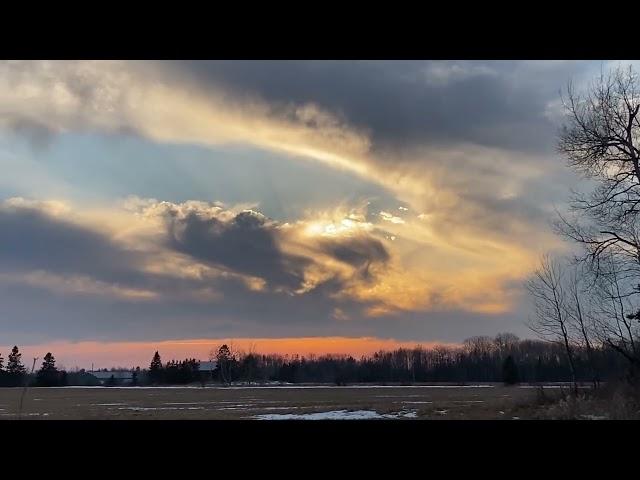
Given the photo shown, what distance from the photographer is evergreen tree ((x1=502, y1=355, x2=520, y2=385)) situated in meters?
31.2

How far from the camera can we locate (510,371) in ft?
104

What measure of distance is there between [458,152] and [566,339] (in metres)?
8.92

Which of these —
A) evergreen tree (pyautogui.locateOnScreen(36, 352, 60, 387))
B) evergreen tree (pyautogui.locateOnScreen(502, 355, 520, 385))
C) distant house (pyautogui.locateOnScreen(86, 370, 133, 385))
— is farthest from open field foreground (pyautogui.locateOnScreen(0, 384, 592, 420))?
distant house (pyautogui.locateOnScreen(86, 370, 133, 385))

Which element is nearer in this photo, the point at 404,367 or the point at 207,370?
the point at 404,367

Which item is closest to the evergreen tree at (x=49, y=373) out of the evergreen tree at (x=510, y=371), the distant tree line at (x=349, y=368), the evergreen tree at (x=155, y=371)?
the distant tree line at (x=349, y=368)

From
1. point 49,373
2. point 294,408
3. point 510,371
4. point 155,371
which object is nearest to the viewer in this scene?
point 294,408

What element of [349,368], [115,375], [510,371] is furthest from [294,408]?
[115,375]

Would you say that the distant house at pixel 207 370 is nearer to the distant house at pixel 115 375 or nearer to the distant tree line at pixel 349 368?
the distant tree line at pixel 349 368

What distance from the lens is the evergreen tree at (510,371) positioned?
3124 centimetres

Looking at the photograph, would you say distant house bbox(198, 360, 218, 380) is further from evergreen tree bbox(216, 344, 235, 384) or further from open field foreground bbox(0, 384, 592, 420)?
open field foreground bbox(0, 384, 592, 420)

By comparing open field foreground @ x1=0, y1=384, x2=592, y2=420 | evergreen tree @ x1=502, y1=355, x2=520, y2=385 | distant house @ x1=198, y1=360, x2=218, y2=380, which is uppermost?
distant house @ x1=198, y1=360, x2=218, y2=380

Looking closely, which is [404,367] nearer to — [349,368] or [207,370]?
[349,368]
